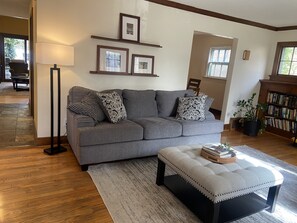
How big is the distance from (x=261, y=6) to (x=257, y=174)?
301cm

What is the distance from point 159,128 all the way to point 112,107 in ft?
2.28

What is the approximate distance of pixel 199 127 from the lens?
349 cm

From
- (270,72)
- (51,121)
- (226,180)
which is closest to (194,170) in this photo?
(226,180)

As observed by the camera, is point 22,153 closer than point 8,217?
No

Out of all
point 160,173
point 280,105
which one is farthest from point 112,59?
point 280,105

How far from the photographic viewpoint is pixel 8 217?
6.15 ft

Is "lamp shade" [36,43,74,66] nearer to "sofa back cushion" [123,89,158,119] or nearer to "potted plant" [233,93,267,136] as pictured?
"sofa back cushion" [123,89,158,119]

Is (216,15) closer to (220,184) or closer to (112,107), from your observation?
(112,107)

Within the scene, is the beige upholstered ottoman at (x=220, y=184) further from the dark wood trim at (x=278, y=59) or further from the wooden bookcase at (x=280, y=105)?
the dark wood trim at (x=278, y=59)

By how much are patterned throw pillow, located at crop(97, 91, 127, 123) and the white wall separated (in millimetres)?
671

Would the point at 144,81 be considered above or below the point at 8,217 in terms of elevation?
above

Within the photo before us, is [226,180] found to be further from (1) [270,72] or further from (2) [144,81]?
(1) [270,72]

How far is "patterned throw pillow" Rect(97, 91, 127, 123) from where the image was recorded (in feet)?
9.89

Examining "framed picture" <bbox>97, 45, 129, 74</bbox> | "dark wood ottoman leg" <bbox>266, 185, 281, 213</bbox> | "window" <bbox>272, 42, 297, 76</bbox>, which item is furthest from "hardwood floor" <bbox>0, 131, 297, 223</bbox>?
"window" <bbox>272, 42, 297, 76</bbox>
